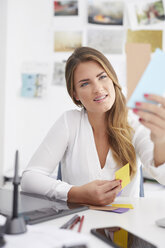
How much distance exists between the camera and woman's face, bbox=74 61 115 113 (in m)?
1.29

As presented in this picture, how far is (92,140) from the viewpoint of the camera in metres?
1.39

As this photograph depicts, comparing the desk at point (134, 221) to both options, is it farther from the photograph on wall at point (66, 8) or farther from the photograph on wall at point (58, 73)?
the photograph on wall at point (66, 8)

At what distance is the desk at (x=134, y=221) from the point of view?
2.44ft

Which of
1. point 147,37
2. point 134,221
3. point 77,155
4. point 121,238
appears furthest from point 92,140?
point 147,37

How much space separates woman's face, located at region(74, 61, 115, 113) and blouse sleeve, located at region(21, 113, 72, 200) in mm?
174

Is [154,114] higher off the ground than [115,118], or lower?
higher

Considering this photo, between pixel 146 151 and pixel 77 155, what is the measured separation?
0.31m

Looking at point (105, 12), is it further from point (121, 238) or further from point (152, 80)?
point (121, 238)

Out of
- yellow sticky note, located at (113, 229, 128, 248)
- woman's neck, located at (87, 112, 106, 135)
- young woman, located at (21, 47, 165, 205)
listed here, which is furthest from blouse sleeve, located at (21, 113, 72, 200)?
yellow sticky note, located at (113, 229, 128, 248)

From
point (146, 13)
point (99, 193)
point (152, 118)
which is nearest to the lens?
point (152, 118)

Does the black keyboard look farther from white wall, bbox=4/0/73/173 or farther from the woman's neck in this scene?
white wall, bbox=4/0/73/173

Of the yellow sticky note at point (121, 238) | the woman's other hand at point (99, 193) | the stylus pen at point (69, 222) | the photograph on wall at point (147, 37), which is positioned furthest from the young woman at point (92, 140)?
the photograph on wall at point (147, 37)

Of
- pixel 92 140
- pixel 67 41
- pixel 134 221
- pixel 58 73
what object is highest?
pixel 67 41

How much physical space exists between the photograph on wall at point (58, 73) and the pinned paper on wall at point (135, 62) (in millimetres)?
1790
